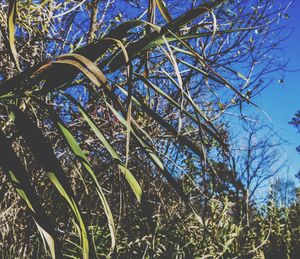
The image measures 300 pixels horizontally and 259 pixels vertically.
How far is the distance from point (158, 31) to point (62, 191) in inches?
13.9

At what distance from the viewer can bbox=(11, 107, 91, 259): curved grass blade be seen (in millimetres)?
742

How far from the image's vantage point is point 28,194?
771mm

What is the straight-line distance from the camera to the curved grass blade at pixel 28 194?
754 millimetres

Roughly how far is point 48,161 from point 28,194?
0.24 ft

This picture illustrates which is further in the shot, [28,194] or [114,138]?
[114,138]

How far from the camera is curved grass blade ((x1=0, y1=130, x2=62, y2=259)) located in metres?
0.75

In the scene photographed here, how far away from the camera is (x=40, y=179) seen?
2793 millimetres

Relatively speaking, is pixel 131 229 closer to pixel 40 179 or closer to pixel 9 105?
pixel 40 179

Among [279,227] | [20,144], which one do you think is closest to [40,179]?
[20,144]

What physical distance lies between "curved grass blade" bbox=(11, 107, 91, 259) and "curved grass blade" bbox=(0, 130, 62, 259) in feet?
0.13

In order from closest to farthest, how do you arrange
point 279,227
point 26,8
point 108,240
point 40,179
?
point 26,8, point 40,179, point 108,240, point 279,227

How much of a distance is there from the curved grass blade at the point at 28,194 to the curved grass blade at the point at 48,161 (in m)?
0.04

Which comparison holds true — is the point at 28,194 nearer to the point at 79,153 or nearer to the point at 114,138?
the point at 79,153

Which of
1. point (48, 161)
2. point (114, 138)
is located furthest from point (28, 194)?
point (114, 138)
